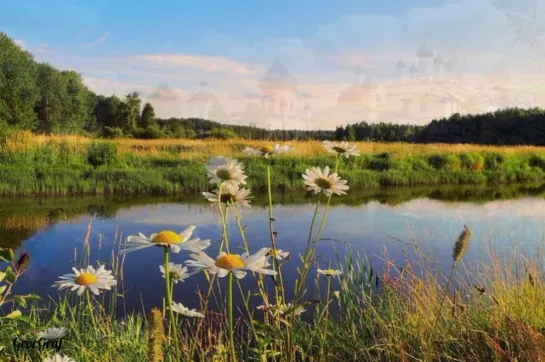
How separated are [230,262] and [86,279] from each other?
65 cm

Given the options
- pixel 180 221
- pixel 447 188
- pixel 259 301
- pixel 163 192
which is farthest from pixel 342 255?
pixel 447 188

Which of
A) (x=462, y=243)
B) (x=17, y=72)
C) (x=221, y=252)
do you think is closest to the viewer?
(x=221, y=252)

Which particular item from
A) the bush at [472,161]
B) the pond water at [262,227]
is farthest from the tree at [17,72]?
the bush at [472,161]

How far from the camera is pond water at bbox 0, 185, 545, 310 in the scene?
5.09 m

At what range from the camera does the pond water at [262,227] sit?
16.7ft

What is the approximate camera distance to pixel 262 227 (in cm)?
796

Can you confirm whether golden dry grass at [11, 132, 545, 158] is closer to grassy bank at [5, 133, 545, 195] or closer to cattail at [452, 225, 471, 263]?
grassy bank at [5, 133, 545, 195]

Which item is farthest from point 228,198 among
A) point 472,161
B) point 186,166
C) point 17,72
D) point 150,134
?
point 17,72

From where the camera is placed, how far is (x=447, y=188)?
15.0m

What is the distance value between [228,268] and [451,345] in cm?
168

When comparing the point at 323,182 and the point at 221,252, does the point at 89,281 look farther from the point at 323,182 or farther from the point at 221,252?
the point at 323,182

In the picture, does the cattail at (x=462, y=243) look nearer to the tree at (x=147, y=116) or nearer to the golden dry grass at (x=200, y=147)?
the golden dry grass at (x=200, y=147)

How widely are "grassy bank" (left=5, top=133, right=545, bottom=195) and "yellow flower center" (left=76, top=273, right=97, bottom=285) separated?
10292 millimetres

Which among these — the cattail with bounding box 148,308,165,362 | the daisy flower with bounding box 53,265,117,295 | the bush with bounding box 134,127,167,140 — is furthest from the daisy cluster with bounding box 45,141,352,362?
the bush with bounding box 134,127,167,140
